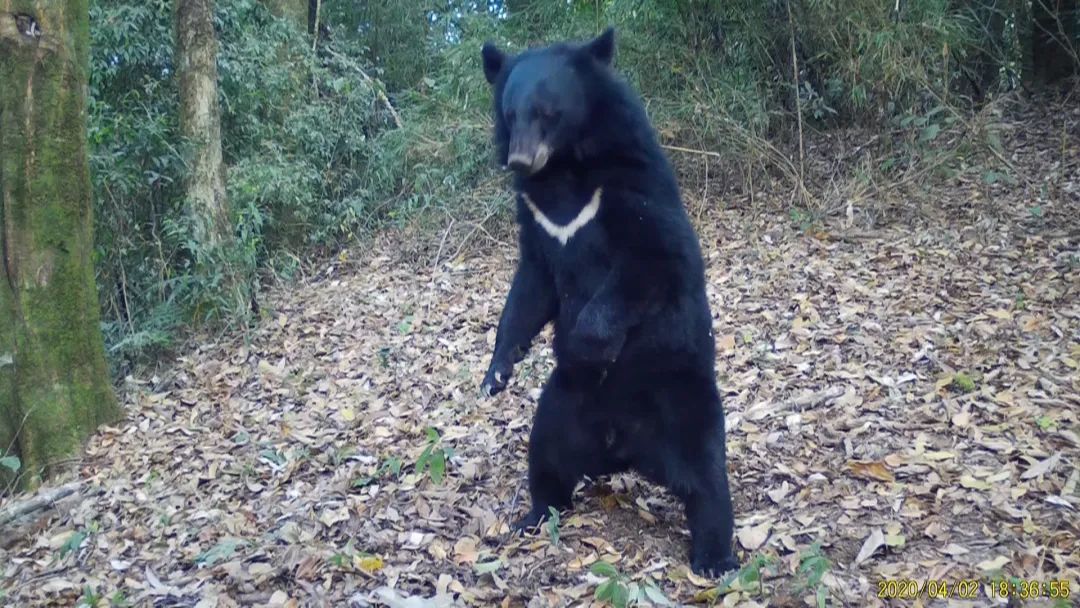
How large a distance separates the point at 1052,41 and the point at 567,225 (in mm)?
8447

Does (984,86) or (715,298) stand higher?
(984,86)

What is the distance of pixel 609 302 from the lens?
→ 335 cm

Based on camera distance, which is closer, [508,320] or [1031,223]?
[508,320]

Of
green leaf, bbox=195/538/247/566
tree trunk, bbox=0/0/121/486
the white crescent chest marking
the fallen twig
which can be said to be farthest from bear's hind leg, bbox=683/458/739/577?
tree trunk, bbox=0/0/121/486

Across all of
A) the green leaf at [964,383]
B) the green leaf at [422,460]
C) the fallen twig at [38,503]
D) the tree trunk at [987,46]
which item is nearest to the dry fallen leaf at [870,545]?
the green leaf at [964,383]

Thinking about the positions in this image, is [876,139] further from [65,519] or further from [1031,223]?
[65,519]

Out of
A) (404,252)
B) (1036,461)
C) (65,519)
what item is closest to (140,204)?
(404,252)

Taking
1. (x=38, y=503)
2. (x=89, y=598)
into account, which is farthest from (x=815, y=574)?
(x=38, y=503)

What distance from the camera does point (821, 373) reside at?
5.12 meters

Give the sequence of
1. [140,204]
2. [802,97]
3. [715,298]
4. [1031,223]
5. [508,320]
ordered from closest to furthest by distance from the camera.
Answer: [508,320], [715,298], [1031,223], [140,204], [802,97]

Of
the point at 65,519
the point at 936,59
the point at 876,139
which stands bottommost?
the point at 65,519

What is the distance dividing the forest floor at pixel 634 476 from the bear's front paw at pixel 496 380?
55cm

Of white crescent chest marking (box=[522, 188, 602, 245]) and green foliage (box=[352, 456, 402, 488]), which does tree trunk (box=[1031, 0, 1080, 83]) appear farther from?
green foliage (box=[352, 456, 402, 488])

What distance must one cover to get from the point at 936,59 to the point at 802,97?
48.1 inches
